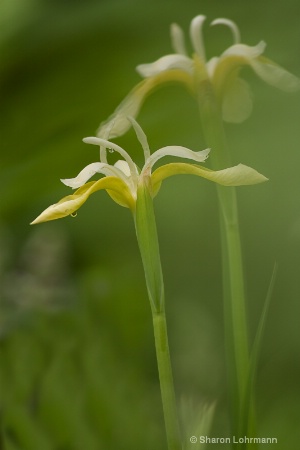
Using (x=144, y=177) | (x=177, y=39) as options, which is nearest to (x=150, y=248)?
(x=144, y=177)

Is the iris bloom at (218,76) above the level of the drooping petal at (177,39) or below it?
below

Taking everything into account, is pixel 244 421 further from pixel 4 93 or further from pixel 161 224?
pixel 4 93

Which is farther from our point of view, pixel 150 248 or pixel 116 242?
pixel 116 242

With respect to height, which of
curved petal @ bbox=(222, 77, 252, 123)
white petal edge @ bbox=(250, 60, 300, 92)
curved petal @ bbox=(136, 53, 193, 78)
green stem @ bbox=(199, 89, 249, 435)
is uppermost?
curved petal @ bbox=(136, 53, 193, 78)

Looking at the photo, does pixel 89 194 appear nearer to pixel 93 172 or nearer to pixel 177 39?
pixel 93 172
